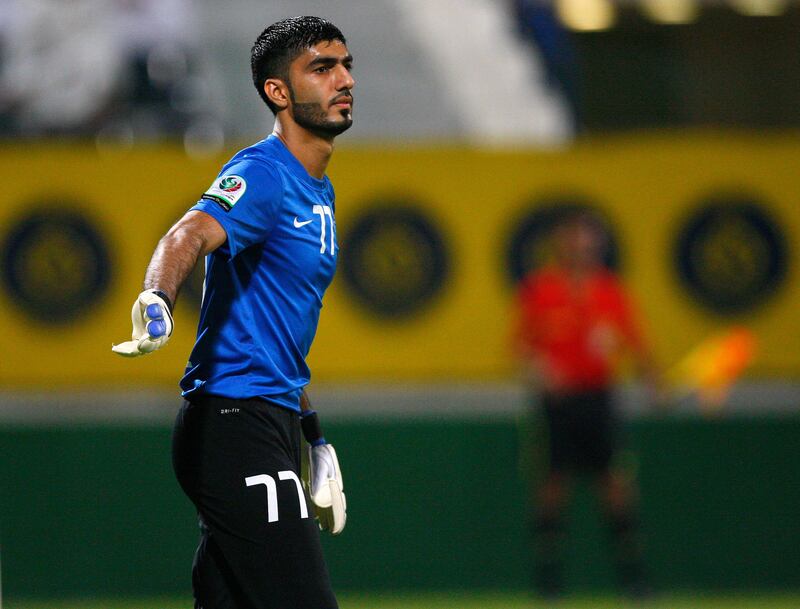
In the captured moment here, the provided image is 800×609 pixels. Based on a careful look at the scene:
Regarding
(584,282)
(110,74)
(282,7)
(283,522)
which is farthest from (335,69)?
(282,7)

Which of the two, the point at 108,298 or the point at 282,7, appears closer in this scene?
the point at 108,298

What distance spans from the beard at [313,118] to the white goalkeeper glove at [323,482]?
835 millimetres

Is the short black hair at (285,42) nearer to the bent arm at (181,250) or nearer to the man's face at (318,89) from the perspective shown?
the man's face at (318,89)

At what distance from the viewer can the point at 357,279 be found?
881cm

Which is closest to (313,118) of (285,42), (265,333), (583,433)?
(285,42)

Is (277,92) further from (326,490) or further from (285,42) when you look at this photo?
(326,490)

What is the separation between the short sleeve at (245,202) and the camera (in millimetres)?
3156

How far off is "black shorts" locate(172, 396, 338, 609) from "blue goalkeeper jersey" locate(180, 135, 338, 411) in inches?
2.4

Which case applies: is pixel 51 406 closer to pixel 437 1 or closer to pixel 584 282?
pixel 584 282

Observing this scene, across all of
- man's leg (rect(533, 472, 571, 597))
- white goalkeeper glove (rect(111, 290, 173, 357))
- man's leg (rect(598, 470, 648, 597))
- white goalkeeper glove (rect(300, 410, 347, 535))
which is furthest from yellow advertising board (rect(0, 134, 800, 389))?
white goalkeeper glove (rect(111, 290, 173, 357))

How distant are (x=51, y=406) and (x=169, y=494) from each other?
96 cm

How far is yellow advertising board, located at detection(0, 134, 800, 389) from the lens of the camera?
8672 millimetres

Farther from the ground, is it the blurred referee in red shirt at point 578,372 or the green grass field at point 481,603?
the blurred referee in red shirt at point 578,372

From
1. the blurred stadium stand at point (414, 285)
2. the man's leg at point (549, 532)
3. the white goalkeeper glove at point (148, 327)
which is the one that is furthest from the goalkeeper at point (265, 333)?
the blurred stadium stand at point (414, 285)
